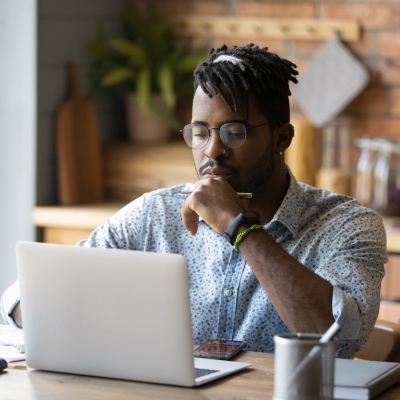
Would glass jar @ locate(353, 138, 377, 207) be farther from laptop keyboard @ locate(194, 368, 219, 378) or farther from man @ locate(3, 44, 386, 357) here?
laptop keyboard @ locate(194, 368, 219, 378)

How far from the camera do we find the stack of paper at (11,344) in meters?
1.51

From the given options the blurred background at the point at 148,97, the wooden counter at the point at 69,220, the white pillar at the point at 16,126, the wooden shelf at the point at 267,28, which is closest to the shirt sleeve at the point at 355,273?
the blurred background at the point at 148,97

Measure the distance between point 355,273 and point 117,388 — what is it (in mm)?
580

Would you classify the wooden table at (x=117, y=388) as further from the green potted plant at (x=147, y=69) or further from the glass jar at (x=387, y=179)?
the green potted plant at (x=147, y=69)

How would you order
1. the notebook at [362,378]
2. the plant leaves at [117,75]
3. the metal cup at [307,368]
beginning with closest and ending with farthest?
the metal cup at [307,368], the notebook at [362,378], the plant leaves at [117,75]

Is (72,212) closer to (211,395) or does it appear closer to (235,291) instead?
(235,291)

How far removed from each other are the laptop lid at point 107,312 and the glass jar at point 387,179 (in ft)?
6.26

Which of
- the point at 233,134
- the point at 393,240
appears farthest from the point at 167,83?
the point at 233,134

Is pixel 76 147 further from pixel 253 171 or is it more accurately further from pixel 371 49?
pixel 253 171

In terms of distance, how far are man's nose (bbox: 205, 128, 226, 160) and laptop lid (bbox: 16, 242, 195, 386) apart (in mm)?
578

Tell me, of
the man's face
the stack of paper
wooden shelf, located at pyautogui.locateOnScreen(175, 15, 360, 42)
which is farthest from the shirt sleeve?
wooden shelf, located at pyautogui.locateOnScreen(175, 15, 360, 42)

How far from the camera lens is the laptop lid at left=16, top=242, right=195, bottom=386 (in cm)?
128

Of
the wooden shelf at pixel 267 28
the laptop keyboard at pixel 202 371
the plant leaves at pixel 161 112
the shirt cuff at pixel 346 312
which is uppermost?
the wooden shelf at pixel 267 28

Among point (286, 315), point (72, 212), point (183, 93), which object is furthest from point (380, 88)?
point (286, 315)
